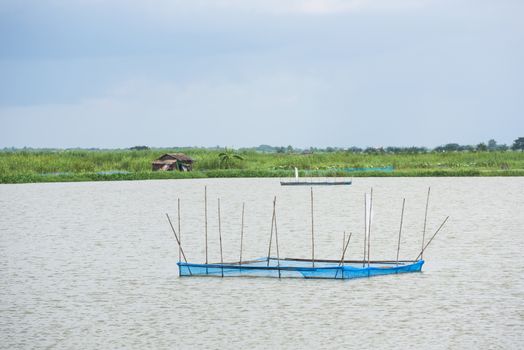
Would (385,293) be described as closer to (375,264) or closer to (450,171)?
(375,264)

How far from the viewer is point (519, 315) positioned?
1903 centimetres

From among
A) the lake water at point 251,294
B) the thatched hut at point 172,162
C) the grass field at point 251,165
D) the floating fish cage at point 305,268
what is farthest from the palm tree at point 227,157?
the floating fish cage at point 305,268

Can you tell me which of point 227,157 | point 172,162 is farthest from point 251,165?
point 172,162

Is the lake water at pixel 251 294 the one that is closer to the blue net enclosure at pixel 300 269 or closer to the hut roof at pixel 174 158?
the blue net enclosure at pixel 300 269

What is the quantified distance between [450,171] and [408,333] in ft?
222

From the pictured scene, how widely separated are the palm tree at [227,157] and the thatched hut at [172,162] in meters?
4.62

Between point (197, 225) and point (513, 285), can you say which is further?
point (197, 225)

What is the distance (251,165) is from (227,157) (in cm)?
348

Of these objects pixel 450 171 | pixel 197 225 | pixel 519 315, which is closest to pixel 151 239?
pixel 197 225

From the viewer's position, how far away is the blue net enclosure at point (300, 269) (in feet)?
75.0

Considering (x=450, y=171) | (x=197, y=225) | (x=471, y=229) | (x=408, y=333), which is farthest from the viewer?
(x=450, y=171)

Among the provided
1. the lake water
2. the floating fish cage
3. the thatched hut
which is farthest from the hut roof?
the floating fish cage

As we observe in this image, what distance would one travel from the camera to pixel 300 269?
2284 centimetres

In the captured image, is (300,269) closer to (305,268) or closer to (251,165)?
(305,268)
